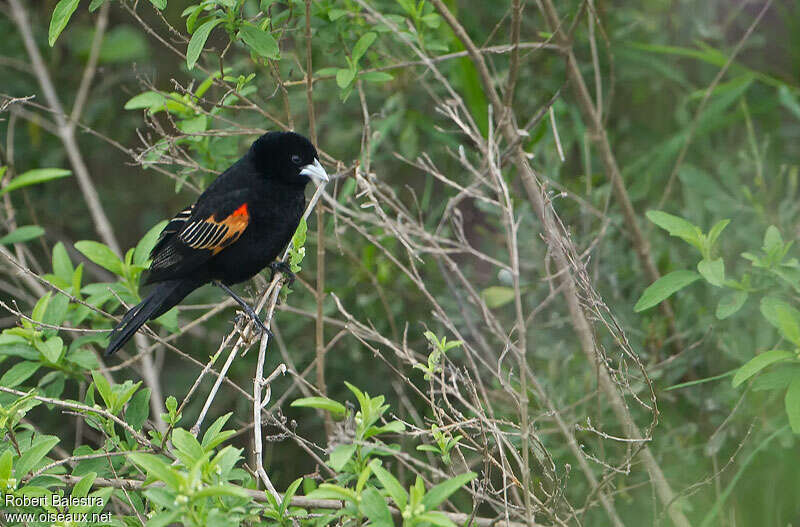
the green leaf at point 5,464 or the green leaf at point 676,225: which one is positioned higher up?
the green leaf at point 5,464

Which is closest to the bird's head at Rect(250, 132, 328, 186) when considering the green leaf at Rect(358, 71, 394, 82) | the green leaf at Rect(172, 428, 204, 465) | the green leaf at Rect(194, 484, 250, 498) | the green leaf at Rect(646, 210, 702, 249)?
the green leaf at Rect(358, 71, 394, 82)

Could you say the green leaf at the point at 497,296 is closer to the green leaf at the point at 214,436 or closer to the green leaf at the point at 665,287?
the green leaf at the point at 665,287

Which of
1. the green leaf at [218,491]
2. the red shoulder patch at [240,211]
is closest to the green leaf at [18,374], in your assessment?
the red shoulder patch at [240,211]

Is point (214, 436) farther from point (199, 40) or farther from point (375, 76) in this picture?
point (375, 76)

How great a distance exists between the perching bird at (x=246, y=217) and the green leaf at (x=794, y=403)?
5.82 ft

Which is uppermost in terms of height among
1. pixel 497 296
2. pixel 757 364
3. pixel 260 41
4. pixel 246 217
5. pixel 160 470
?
pixel 260 41

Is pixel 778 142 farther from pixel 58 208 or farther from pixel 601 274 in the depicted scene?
pixel 58 208

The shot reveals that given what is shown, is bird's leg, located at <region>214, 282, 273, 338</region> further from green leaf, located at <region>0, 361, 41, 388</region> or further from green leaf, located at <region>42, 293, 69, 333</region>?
green leaf, located at <region>0, 361, 41, 388</region>

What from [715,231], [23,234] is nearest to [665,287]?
[715,231]

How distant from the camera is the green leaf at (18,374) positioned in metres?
2.89

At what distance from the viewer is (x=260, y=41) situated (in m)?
2.72

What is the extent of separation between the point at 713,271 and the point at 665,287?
18 cm

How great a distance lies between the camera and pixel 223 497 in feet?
6.66

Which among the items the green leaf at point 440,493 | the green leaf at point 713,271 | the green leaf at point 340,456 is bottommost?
the green leaf at point 713,271
